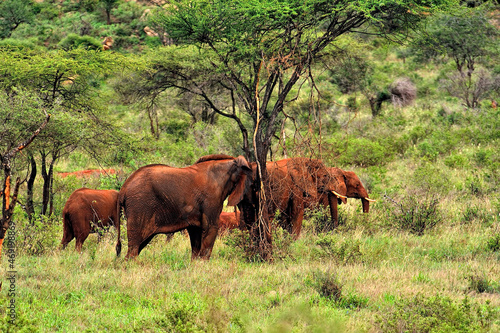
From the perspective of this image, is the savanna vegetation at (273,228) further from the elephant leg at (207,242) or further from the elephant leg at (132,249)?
the elephant leg at (207,242)

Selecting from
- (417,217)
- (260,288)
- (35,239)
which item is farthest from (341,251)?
(35,239)

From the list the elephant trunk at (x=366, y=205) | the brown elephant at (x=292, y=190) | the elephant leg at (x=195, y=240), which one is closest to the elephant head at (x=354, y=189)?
the elephant trunk at (x=366, y=205)

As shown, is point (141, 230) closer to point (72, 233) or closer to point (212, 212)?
point (212, 212)

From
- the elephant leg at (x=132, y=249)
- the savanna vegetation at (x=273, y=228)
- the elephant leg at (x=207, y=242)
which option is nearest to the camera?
the savanna vegetation at (x=273, y=228)

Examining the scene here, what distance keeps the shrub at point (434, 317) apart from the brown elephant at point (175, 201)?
3420mm

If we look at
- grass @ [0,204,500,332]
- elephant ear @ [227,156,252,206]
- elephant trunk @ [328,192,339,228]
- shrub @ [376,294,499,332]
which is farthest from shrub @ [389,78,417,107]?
shrub @ [376,294,499,332]

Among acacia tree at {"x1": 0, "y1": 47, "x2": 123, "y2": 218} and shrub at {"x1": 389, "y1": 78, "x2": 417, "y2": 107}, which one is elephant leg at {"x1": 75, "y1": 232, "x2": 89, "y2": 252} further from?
shrub at {"x1": 389, "y1": 78, "x2": 417, "y2": 107}

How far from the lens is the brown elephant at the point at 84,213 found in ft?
34.6

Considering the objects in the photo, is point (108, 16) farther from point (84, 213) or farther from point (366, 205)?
point (84, 213)

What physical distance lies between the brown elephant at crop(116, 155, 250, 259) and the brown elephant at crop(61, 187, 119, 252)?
7.63 ft

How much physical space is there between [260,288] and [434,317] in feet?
6.99

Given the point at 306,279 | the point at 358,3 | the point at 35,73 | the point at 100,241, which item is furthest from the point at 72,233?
the point at 358,3

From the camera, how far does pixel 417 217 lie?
11117 millimetres

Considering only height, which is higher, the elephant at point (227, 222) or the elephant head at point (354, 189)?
the elephant head at point (354, 189)
